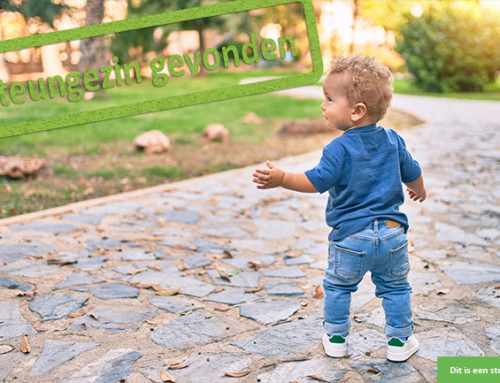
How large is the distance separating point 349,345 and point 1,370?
170 cm

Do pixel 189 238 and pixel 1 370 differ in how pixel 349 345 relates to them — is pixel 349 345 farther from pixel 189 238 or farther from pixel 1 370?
pixel 189 238

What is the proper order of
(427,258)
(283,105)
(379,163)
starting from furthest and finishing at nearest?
1. (283,105)
2. (427,258)
3. (379,163)

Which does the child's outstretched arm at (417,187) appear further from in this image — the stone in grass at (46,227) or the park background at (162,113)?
the stone in grass at (46,227)

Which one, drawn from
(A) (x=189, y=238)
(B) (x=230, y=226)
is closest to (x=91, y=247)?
(A) (x=189, y=238)

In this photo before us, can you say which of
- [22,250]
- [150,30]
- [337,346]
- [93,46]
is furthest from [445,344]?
[150,30]

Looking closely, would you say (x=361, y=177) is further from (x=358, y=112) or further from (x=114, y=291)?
(x=114, y=291)

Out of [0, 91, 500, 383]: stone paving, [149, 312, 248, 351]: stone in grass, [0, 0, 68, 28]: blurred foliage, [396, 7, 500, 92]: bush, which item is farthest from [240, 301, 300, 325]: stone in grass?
[396, 7, 500, 92]: bush

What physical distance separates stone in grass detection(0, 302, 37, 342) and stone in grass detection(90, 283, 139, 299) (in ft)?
1.54

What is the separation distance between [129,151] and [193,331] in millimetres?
5689

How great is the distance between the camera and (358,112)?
2365mm

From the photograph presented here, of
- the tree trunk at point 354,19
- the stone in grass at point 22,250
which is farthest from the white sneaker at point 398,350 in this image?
the tree trunk at point 354,19

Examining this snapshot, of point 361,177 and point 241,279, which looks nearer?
point 361,177

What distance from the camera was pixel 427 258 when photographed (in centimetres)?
400

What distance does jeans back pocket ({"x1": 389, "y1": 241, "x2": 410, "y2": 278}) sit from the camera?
8.14 ft
